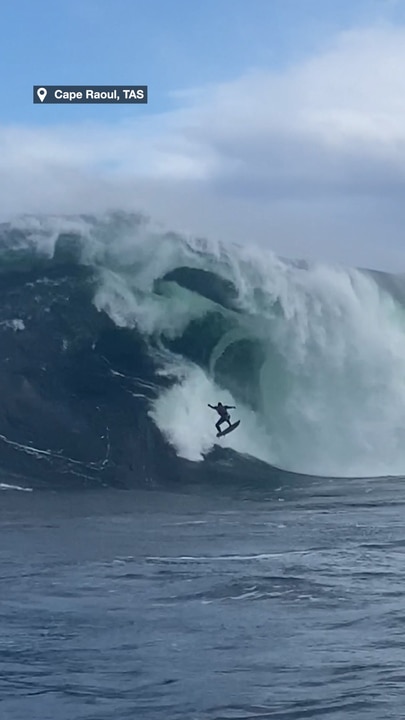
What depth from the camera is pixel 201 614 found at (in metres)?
11.4

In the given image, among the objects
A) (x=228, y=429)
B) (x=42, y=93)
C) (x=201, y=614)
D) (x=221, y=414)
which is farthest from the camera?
(x=228, y=429)

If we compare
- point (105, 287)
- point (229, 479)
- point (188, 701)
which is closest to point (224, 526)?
point (229, 479)

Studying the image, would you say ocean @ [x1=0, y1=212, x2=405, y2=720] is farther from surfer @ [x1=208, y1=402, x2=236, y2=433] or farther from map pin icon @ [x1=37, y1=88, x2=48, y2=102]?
map pin icon @ [x1=37, y1=88, x2=48, y2=102]

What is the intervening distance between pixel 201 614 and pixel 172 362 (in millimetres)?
15603

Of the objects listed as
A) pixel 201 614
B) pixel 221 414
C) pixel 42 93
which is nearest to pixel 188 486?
pixel 221 414

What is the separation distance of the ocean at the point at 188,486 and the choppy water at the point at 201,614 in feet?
0.11

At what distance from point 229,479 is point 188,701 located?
1545 centimetres

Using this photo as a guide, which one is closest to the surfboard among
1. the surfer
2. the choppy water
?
the surfer

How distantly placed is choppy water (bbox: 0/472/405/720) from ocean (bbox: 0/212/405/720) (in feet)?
0.11

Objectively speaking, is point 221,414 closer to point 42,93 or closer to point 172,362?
point 172,362

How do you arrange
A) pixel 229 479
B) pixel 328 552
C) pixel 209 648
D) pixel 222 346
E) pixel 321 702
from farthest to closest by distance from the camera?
1. pixel 222 346
2. pixel 229 479
3. pixel 328 552
4. pixel 209 648
5. pixel 321 702

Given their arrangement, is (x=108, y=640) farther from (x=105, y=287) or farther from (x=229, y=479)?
(x=105, y=287)

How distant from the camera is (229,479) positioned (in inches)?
945

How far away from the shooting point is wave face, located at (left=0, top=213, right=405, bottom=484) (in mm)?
24250
